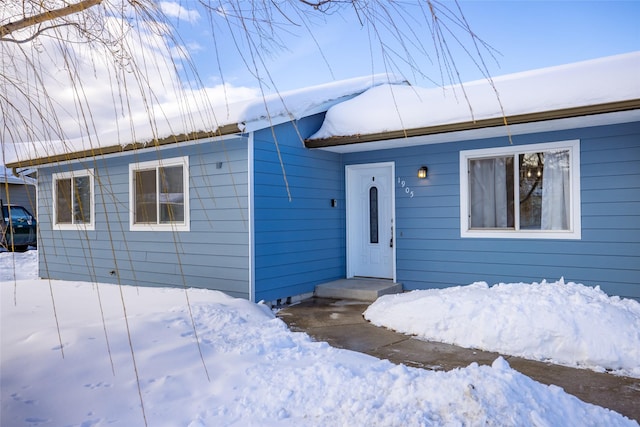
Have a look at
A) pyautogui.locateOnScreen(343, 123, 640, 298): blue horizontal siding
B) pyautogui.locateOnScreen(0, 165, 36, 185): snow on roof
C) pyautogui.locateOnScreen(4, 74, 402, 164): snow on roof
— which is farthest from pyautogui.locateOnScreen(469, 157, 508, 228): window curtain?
pyautogui.locateOnScreen(0, 165, 36, 185): snow on roof

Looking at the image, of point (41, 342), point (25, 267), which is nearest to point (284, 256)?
point (41, 342)

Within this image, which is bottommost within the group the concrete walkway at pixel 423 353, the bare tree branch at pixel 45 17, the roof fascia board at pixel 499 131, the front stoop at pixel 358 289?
the concrete walkway at pixel 423 353

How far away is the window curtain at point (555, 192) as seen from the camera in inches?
248

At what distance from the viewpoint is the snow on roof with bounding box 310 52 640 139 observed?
5480 millimetres

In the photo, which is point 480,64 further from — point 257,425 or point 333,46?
point 257,425

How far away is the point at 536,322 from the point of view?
4.61m

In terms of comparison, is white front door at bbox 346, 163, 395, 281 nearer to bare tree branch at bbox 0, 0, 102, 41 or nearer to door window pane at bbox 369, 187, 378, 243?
door window pane at bbox 369, 187, 378, 243

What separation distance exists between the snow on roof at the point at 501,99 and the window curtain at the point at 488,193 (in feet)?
2.96

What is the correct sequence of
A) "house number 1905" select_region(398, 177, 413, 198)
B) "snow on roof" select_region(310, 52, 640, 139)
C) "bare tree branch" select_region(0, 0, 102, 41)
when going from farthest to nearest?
"house number 1905" select_region(398, 177, 413, 198)
"snow on roof" select_region(310, 52, 640, 139)
"bare tree branch" select_region(0, 0, 102, 41)

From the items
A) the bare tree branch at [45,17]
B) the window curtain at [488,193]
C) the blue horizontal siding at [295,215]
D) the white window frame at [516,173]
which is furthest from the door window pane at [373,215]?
the bare tree branch at [45,17]

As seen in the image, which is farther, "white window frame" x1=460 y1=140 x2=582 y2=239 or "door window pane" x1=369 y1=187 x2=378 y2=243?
"door window pane" x1=369 y1=187 x2=378 y2=243

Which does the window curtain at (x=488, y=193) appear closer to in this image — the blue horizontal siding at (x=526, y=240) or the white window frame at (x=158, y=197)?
the blue horizontal siding at (x=526, y=240)

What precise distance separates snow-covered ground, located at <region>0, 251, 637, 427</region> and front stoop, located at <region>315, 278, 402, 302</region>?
3111mm

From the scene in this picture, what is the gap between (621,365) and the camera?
13.1 feet
